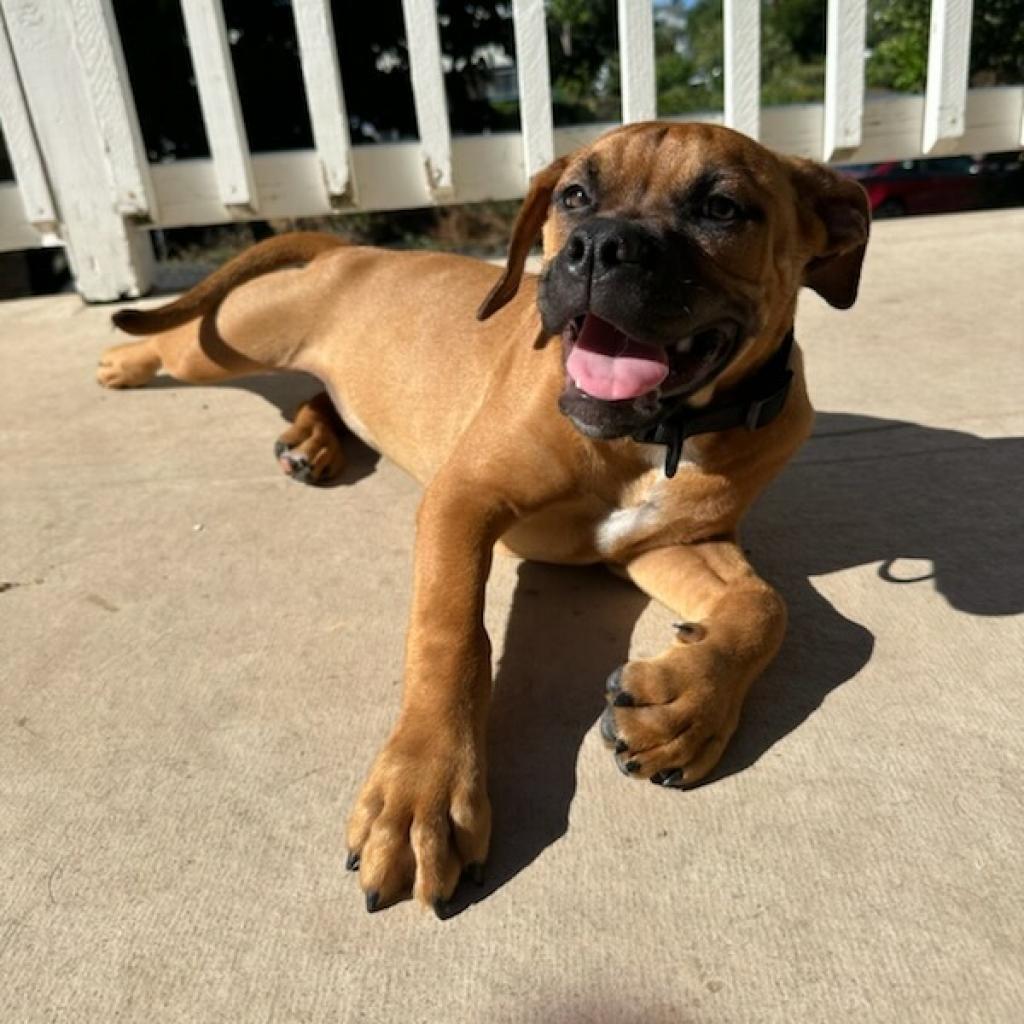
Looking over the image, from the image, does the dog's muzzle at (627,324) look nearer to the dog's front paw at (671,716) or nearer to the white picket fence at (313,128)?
the dog's front paw at (671,716)

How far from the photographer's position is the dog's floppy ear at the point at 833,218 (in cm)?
245

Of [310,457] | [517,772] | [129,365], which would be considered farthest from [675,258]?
[129,365]

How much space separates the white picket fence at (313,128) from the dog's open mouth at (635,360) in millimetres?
3288

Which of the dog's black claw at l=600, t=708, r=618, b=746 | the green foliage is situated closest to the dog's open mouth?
the dog's black claw at l=600, t=708, r=618, b=746

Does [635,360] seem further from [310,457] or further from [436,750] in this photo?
[310,457]

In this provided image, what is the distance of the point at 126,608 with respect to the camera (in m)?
2.46

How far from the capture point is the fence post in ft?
15.1

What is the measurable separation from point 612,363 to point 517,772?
89 centimetres

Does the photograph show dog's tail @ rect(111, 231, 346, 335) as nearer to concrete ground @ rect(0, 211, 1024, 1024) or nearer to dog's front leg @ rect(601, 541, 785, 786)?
concrete ground @ rect(0, 211, 1024, 1024)

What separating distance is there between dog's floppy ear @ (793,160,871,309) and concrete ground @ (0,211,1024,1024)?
703 millimetres

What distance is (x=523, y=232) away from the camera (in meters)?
2.64

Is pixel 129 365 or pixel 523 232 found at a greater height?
pixel 523 232

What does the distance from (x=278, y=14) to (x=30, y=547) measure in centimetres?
744

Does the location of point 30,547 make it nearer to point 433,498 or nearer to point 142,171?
point 433,498
